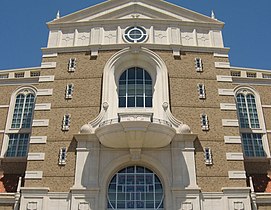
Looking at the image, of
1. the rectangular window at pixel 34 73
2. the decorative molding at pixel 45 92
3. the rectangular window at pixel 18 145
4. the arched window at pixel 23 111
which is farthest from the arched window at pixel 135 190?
the rectangular window at pixel 34 73

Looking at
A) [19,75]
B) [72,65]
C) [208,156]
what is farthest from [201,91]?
[19,75]

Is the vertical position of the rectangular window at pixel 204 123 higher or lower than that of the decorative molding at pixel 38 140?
higher

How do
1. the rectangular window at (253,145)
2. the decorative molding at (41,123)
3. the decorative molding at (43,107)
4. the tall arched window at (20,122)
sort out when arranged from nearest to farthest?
the decorative molding at (41,123), the decorative molding at (43,107), the rectangular window at (253,145), the tall arched window at (20,122)

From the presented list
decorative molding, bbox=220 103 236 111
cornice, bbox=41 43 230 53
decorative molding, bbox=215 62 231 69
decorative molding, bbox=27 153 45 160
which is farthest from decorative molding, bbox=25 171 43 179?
decorative molding, bbox=215 62 231 69

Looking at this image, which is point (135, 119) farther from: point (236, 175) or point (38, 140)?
point (236, 175)

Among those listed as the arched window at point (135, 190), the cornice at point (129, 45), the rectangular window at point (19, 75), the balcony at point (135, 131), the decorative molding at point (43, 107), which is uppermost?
the rectangular window at point (19, 75)

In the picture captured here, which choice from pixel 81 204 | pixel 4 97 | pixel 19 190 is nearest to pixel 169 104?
pixel 81 204

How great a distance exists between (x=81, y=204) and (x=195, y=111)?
9.33 metres

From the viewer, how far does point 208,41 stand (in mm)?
27375

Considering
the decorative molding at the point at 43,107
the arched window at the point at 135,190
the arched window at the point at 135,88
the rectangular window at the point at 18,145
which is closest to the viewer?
the arched window at the point at 135,190

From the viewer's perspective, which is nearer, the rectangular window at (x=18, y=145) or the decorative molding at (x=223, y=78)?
the decorative molding at (x=223, y=78)

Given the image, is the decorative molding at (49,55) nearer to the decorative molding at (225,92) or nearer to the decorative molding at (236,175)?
the decorative molding at (225,92)

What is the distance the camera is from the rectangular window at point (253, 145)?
27422 millimetres

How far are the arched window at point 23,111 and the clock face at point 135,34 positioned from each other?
9.28m
